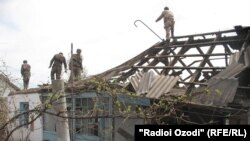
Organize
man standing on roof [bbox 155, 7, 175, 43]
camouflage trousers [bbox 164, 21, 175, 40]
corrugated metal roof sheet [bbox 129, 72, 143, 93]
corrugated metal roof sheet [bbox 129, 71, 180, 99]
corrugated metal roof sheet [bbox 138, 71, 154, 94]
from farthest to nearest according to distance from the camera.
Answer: man standing on roof [bbox 155, 7, 175, 43] < camouflage trousers [bbox 164, 21, 175, 40] < corrugated metal roof sheet [bbox 129, 72, 143, 93] < corrugated metal roof sheet [bbox 138, 71, 154, 94] < corrugated metal roof sheet [bbox 129, 71, 180, 99]

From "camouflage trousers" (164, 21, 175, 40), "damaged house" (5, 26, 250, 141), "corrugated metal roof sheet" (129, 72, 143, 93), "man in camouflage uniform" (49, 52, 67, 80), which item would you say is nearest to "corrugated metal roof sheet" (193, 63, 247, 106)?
"damaged house" (5, 26, 250, 141)

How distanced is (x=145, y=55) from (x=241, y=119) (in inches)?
230

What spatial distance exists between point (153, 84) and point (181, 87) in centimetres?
108

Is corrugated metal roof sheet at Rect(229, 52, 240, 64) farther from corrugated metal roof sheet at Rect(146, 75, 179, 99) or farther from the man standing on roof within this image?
the man standing on roof

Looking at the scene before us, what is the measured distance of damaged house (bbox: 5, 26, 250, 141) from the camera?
836cm

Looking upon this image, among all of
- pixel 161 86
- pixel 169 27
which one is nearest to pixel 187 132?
pixel 161 86

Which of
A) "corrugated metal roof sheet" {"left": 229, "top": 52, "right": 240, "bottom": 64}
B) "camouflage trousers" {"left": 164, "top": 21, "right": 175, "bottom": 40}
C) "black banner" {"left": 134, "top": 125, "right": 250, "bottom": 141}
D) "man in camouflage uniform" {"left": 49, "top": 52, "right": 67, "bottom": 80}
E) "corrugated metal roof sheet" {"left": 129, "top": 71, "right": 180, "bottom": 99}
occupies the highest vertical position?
"camouflage trousers" {"left": 164, "top": 21, "right": 175, "bottom": 40}

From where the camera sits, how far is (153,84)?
11.1 m

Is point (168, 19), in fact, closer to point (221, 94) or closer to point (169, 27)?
point (169, 27)

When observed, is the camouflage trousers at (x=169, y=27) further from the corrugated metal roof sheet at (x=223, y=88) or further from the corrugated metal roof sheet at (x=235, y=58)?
the corrugated metal roof sheet at (x=223, y=88)

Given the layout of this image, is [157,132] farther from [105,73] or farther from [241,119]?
[105,73]

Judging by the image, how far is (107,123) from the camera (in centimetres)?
1320

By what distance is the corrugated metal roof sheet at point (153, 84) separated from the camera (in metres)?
10.6

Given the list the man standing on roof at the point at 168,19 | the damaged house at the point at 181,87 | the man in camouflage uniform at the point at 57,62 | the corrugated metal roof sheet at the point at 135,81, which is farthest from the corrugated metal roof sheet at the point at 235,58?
the man in camouflage uniform at the point at 57,62
